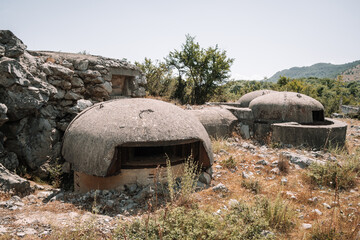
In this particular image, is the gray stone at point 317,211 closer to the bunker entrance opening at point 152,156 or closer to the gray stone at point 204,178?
the gray stone at point 204,178

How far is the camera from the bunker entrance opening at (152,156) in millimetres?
3776

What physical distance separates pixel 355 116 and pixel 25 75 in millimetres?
18054

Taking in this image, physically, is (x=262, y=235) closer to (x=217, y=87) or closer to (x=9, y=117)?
(x=9, y=117)

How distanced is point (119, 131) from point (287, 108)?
270 inches

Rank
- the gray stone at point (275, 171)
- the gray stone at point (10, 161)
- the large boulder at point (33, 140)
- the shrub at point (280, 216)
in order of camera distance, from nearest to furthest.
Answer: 1. the shrub at point (280, 216)
2. the gray stone at point (10, 161)
3. the large boulder at point (33, 140)
4. the gray stone at point (275, 171)

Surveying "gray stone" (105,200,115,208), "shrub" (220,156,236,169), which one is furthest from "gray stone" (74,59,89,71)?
"shrub" (220,156,236,169)

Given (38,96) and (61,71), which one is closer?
(38,96)

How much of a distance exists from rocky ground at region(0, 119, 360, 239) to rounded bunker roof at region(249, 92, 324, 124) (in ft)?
10.1

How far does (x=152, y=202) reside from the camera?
3.37 m

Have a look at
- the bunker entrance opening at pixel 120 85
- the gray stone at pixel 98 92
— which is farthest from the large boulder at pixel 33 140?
the bunker entrance opening at pixel 120 85

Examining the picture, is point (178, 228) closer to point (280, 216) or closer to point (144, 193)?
point (144, 193)

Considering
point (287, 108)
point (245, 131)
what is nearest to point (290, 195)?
point (245, 131)

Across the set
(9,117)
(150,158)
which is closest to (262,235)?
(150,158)

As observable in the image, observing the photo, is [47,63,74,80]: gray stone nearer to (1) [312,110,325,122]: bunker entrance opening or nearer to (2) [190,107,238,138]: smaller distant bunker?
(2) [190,107,238,138]: smaller distant bunker
